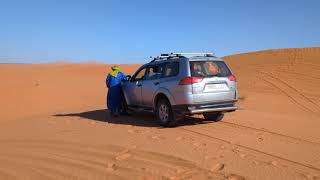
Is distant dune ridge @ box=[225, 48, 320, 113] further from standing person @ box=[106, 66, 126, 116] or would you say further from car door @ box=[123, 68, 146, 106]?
standing person @ box=[106, 66, 126, 116]

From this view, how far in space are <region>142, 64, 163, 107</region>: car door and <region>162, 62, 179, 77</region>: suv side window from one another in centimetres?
29

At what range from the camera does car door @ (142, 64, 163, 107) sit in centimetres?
1108

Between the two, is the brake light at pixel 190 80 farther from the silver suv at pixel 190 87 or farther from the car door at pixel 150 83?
the car door at pixel 150 83

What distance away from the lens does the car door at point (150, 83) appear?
11.1 metres

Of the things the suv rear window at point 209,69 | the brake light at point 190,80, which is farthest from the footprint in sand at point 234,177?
the suv rear window at point 209,69

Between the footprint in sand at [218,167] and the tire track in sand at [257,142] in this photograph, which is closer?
the footprint in sand at [218,167]

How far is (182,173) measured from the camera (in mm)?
6113

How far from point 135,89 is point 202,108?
2.82m

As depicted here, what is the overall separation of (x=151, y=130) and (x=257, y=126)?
8.24 feet

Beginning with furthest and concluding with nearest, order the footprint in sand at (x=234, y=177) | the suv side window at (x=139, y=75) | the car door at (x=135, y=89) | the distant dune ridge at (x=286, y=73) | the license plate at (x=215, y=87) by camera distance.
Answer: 1. the distant dune ridge at (x=286, y=73)
2. the suv side window at (x=139, y=75)
3. the car door at (x=135, y=89)
4. the license plate at (x=215, y=87)
5. the footprint in sand at (x=234, y=177)

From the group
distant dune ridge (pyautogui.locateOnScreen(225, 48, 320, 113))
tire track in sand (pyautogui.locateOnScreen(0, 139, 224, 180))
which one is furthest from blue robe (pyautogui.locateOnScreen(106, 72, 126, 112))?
distant dune ridge (pyautogui.locateOnScreen(225, 48, 320, 113))

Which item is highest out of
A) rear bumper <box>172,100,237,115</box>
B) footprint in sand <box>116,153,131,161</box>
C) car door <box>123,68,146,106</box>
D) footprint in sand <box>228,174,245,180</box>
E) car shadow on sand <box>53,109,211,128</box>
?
car door <box>123,68,146,106</box>

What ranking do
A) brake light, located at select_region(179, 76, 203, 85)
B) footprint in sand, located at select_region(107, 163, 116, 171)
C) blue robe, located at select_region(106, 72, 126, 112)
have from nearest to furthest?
footprint in sand, located at select_region(107, 163, 116, 171), brake light, located at select_region(179, 76, 203, 85), blue robe, located at select_region(106, 72, 126, 112)

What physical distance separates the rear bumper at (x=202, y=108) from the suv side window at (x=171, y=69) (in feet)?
2.81
